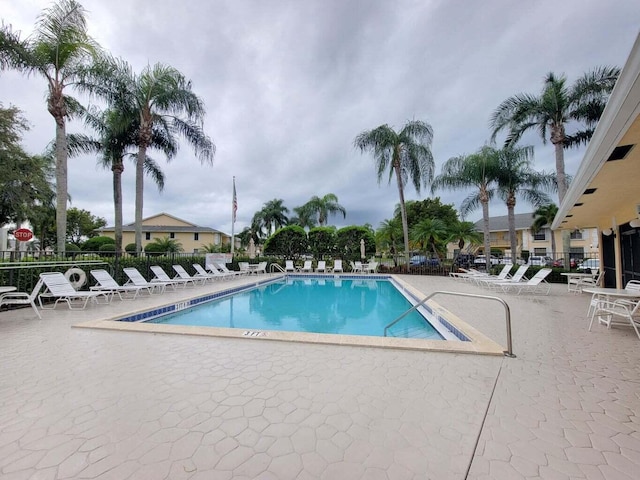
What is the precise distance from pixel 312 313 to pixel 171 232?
1365 inches

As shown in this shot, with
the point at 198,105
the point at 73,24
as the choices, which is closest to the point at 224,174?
the point at 198,105

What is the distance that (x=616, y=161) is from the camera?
4.05 m

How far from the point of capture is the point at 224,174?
19062mm

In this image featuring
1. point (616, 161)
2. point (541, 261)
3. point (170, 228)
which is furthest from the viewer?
point (170, 228)

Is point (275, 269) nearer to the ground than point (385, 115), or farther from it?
nearer to the ground

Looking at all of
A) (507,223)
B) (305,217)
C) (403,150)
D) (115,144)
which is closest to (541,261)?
(403,150)

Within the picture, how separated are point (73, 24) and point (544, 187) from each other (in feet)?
74.7

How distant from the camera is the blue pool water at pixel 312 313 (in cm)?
670

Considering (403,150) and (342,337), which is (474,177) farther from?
(342,337)

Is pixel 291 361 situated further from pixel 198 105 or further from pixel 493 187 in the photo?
pixel 493 187

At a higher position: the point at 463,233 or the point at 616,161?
the point at 616,161

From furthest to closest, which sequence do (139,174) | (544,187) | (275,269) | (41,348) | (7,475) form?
(275,269) < (544,187) < (139,174) < (41,348) < (7,475)

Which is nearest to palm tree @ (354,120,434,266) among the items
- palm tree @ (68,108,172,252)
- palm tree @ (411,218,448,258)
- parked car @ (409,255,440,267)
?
palm tree @ (411,218,448,258)

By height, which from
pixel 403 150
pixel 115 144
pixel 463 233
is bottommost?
pixel 463 233
